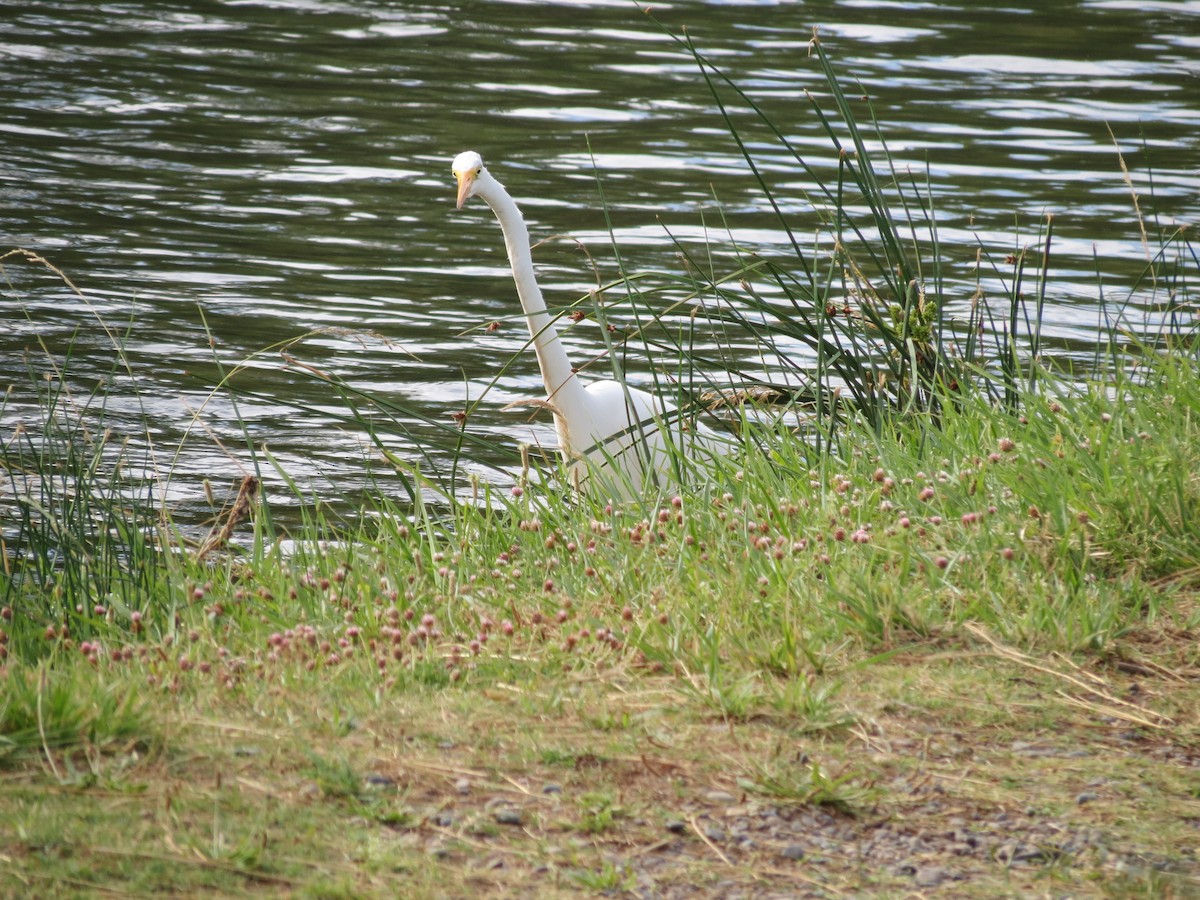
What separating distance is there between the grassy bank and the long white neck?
1436 mm

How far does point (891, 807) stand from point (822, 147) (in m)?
8.94

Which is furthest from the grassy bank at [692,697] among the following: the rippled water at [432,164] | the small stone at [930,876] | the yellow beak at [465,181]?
the rippled water at [432,164]

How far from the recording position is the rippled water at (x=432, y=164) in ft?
23.7

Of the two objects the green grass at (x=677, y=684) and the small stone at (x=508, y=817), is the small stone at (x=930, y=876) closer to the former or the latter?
the green grass at (x=677, y=684)

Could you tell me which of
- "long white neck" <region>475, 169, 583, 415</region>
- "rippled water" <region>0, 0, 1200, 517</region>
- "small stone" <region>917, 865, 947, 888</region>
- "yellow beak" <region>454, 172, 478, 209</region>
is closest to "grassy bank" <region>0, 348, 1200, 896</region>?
"small stone" <region>917, 865, 947, 888</region>

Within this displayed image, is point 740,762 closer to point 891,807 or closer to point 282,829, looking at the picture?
point 891,807

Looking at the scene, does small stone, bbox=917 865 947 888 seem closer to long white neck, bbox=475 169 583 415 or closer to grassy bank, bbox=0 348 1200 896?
grassy bank, bbox=0 348 1200 896

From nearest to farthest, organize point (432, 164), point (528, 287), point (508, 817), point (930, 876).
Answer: point (930, 876), point (508, 817), point (528, 287), point (432, 164)

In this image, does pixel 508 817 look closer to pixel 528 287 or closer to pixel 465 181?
pixel 528 287

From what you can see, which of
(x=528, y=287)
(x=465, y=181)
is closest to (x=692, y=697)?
(x=528, y=287)

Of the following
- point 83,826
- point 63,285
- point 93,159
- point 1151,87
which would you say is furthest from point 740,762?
point 1151,87

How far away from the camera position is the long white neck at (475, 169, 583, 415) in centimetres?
511

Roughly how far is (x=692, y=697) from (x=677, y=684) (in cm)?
8

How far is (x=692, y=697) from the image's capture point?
2.63 meters
